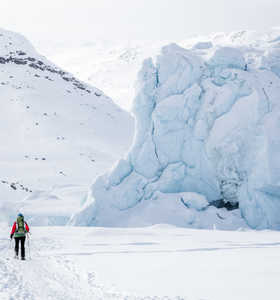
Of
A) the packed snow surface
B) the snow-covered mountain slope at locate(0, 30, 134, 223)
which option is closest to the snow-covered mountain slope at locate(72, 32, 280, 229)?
the packed snow surface

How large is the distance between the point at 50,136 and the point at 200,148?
859 inches

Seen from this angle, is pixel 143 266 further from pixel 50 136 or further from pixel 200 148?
pixel 50 136

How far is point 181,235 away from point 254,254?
2857 mm

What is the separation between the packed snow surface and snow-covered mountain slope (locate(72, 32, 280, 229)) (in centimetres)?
178

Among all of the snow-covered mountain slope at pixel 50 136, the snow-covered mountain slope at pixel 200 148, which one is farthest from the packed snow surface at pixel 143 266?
the snow-covered mountain slope at pixel 50 136

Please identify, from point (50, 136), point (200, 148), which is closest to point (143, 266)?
point (200, 148)

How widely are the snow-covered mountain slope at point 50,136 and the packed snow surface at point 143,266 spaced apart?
241 inches

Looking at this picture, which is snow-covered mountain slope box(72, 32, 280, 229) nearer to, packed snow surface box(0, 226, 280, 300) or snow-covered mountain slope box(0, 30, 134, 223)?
packed snow surface box(0, 226, 280, 300)

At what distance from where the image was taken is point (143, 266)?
802cm

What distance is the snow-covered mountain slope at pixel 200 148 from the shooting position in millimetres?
13742

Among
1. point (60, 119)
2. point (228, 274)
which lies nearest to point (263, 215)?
point (228, 274)

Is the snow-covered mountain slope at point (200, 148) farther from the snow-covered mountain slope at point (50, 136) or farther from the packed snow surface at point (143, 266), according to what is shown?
the snow-covered mountain slope at point (50, 136)

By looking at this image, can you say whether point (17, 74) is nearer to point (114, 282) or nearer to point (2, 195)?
point (2, 195)

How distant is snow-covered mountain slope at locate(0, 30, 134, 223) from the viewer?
859 inches
